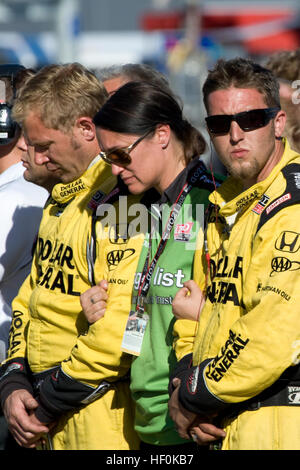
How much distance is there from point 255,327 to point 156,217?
0.94 m

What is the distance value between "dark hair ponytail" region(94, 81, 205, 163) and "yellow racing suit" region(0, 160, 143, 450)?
484mm

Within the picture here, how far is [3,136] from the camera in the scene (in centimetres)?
453

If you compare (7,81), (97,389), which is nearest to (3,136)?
(7,81)

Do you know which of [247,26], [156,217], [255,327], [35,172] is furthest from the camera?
[247,26]

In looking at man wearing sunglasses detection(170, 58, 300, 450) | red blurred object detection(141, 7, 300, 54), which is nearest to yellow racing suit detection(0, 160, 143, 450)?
man wearing sunglasses detection(170, 58, 300, 450)

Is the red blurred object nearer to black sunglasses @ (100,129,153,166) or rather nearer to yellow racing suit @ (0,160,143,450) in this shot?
yellow racing suit @ (0,160,143,450)

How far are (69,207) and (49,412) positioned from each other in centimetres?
103

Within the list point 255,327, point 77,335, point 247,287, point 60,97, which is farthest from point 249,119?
point 77,335

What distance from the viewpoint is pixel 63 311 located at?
11.9ft

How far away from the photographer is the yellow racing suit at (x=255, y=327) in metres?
2.64

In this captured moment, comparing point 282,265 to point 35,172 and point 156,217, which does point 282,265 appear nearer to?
point 156,217

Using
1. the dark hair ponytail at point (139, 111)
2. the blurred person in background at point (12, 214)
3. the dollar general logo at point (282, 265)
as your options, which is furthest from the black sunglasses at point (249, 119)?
the blurred person in background at point (12, 214)

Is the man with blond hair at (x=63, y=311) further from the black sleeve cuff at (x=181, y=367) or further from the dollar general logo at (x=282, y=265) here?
the dollar general logo at (x=282, y=265)

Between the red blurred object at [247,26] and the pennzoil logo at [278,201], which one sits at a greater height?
the pennzoil logo at [278,201]
